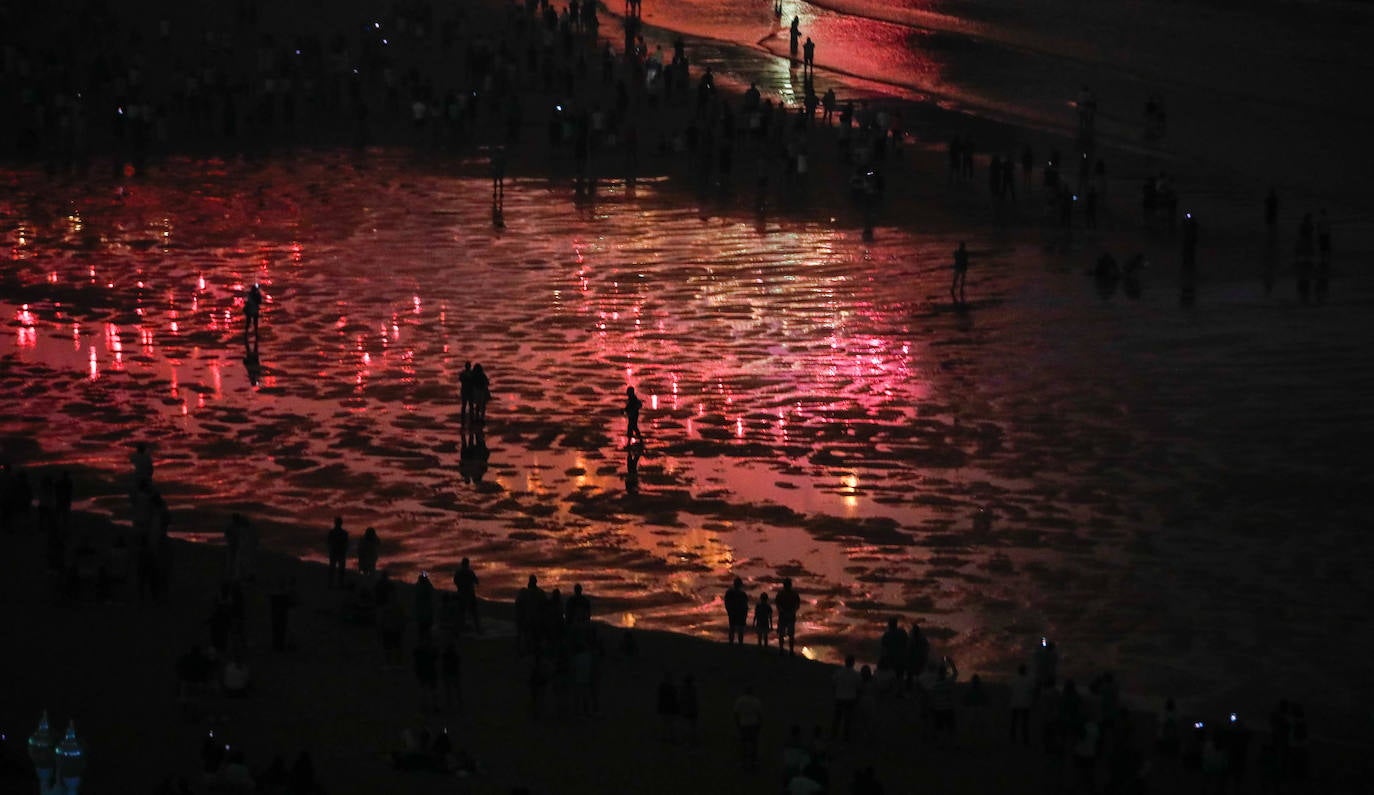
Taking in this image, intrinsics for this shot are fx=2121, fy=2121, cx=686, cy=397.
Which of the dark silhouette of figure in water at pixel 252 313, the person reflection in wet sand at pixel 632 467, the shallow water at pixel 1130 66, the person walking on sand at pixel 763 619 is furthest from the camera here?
the shallow water at pixel 1130 66

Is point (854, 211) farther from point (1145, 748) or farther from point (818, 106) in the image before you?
point (1145, 748)

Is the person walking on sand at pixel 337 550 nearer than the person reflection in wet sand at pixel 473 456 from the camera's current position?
Yes

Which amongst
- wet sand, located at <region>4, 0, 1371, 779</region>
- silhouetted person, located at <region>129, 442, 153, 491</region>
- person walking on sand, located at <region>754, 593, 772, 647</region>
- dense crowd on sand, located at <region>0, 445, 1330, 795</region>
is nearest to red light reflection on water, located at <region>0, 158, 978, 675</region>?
wet sand, located at <region>4, 0, 1371, 779</region>

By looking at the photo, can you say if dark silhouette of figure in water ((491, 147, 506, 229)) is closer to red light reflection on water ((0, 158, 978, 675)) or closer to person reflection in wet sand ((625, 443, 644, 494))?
red light reflection on water ((0, 158, 978, 675))

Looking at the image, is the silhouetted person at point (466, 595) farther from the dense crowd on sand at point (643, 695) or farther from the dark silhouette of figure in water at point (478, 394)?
the dark silhouette of figure in water at point (478, 394)

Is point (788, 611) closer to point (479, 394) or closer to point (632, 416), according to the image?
point (632, 416)

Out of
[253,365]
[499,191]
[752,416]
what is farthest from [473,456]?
[499,191]

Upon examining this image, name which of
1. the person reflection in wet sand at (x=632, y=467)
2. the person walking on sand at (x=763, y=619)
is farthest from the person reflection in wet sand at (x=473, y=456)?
the person walking on sand at (x=763, y=619)

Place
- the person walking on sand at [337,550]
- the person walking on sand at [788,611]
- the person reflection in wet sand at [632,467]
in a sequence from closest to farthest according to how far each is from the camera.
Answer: the person walking on sand at [788,611] → the person walking on sand at [337,550] → the person reflection in wet sand at [632,467]
